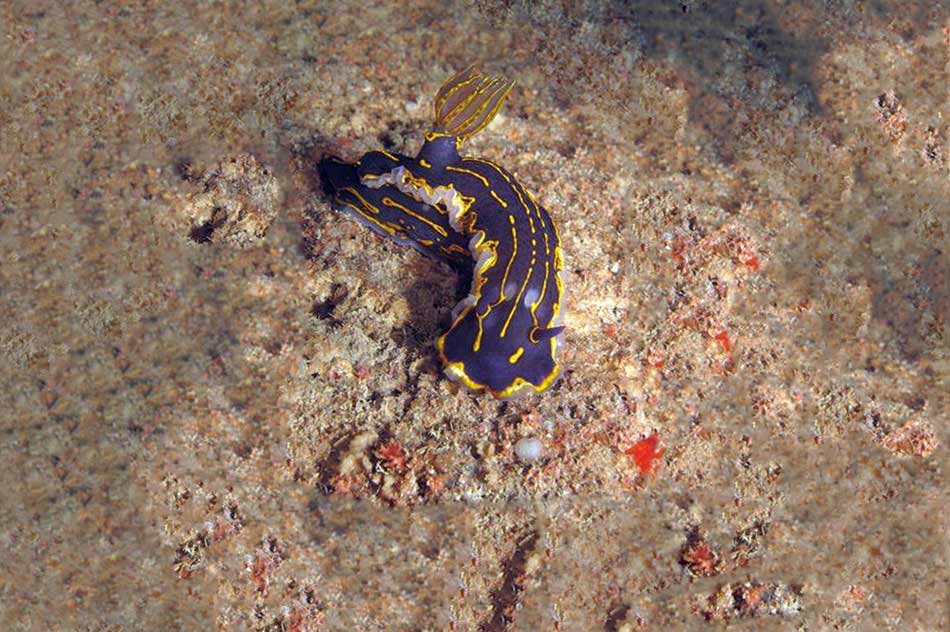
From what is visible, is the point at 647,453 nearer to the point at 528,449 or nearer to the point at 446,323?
the point at 528,449

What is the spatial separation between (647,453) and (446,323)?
1703mm

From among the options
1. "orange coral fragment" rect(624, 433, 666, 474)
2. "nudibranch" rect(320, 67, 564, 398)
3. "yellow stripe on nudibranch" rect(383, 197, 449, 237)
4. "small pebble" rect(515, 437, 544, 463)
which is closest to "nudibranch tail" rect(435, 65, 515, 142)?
"nudibranch" rect(320, 67, 564, 398)

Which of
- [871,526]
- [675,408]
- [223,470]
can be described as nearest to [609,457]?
[675,408]

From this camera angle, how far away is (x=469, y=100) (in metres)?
4.73

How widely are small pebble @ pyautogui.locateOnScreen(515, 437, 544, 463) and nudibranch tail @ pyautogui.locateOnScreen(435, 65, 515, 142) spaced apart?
2237 mm

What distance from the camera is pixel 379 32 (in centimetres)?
581

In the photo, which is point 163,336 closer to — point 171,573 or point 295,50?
point 171,573

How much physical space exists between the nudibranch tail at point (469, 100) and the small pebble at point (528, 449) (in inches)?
88.1

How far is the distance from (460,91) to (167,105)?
2.42 meters

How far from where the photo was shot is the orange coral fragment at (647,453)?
4.74 meters

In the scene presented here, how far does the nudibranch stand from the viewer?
14.7ft

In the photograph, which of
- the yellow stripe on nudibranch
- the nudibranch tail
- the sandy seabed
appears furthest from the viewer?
the yellow stripe on nudibranch

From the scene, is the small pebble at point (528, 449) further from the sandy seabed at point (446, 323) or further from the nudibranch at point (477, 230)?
the nudibranch at point (477, 230)

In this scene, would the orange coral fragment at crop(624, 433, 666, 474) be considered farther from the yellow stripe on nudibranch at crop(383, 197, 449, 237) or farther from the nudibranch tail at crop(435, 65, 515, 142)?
the nudibranch tail at crop(435, 65, 515, 142)
